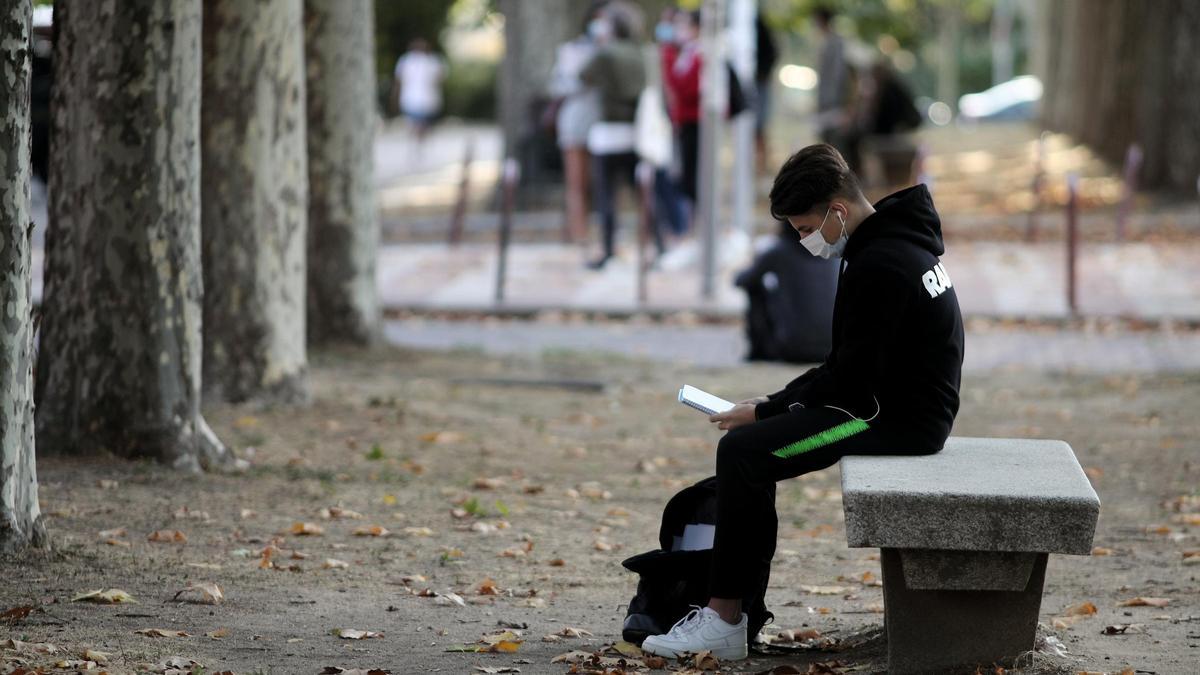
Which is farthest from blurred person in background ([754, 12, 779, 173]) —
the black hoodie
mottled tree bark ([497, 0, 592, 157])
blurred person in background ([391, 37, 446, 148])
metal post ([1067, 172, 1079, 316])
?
the black hoodie

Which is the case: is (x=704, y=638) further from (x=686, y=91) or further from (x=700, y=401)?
(x=686, y=91)

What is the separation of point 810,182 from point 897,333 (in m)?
0.49

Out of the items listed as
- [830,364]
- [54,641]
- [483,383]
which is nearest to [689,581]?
[830,364]

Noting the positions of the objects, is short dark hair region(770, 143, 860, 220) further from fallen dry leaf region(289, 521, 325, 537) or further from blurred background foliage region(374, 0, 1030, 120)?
blurred background foliage region(374, 0, 1030, 120)

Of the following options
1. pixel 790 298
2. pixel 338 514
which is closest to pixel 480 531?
pixel 338 514

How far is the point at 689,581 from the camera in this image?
5.12 metres

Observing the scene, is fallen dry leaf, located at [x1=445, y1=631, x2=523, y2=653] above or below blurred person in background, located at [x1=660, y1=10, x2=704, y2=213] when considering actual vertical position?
below

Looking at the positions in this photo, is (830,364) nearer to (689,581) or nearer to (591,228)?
(689,581)

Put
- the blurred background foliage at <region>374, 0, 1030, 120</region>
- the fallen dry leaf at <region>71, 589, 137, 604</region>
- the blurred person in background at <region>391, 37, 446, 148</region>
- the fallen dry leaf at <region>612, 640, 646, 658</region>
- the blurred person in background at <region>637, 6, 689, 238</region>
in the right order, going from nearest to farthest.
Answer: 1. the fallen dry leaf at <region>612, 640, 646, 658</region>
2. the fallen dry leaf at <region>71, 589, 137, 604</region>
3. the blurred person in background at <region>637, 6, 689, 238</region>
4. the blurred person in background at <region>391, 37, 446, 148</region>
5. the blurred background foliage at <region>374, 0, 1030, 120</region>

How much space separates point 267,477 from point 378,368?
3212mm

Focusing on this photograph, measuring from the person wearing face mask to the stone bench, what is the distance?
130mm

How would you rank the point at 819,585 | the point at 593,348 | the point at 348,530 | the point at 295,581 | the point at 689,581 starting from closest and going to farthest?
the point at 689,581
the point at 295,581
the point at 819,585
the point at 348,530
the point at 593,348

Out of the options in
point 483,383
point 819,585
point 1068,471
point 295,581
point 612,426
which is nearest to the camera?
point 1068,471

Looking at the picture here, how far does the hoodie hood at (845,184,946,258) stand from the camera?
15.7ft
